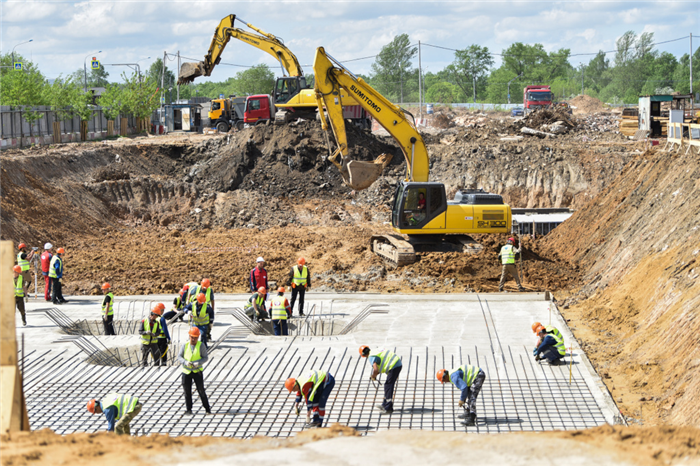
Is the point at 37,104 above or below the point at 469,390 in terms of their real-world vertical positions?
above

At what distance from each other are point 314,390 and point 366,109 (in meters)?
13.5

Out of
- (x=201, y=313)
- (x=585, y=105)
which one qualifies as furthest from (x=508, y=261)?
(x=585, y=105)

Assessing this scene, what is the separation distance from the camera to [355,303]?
17.4m

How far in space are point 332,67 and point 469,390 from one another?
1366 centimetres

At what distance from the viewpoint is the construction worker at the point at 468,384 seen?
9.80 metres

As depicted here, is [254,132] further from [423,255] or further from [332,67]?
[423,255]

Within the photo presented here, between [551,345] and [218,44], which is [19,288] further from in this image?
[218,44]

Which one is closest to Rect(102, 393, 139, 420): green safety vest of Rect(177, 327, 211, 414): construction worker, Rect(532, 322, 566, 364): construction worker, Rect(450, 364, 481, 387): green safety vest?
Rect(177, 327, 211, 414): construction worker

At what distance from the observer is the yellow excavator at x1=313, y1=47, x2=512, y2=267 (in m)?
20.4

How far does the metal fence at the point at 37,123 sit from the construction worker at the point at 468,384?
1335 inches

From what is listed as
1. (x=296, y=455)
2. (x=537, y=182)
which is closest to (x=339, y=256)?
(x=537, y=182)

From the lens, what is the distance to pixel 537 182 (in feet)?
104

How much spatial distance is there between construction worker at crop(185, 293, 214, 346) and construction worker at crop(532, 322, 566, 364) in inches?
250

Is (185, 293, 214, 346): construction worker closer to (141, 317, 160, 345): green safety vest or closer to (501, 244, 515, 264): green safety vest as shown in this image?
(141, 317, 160, 345): green safety vest
